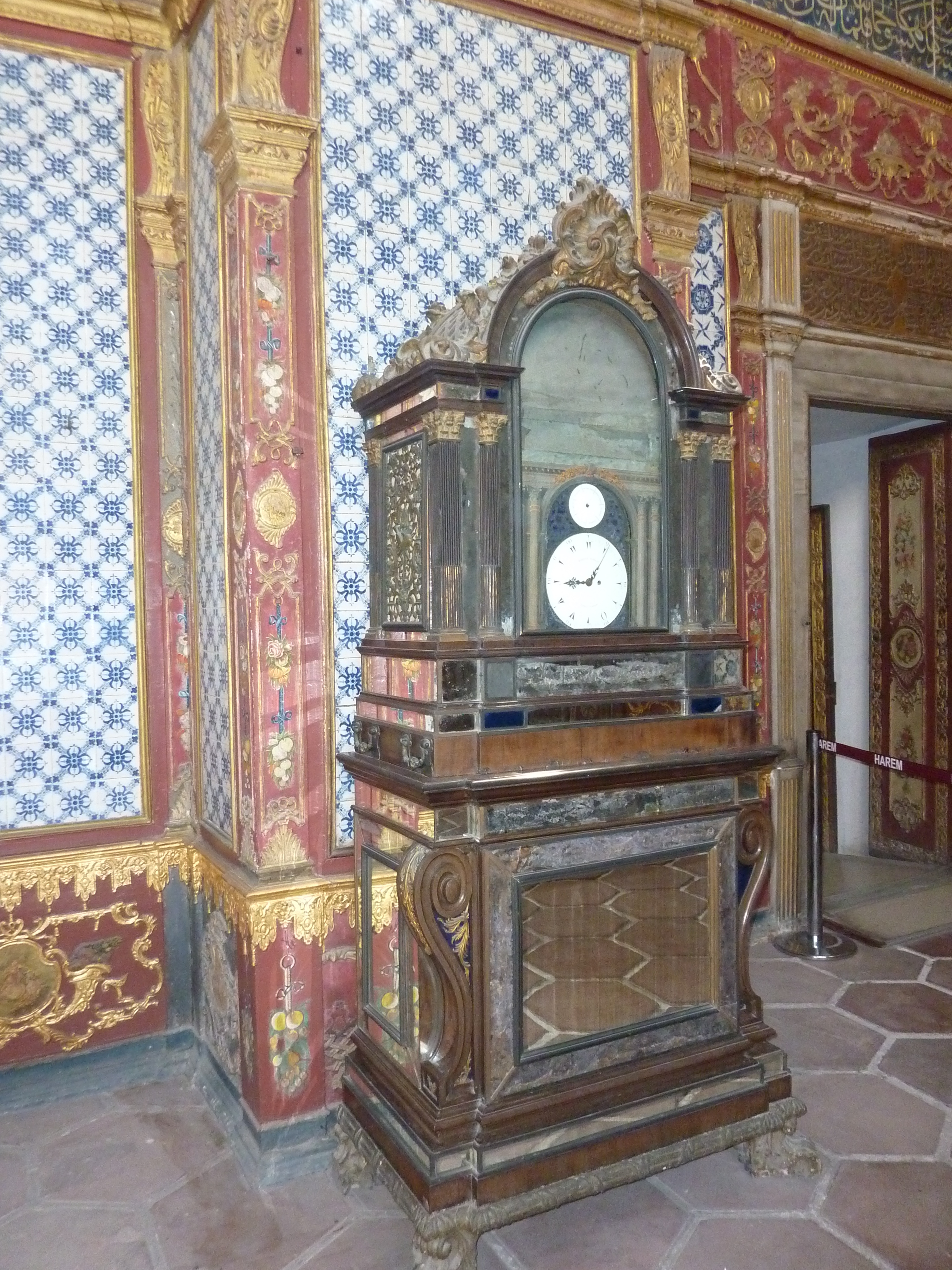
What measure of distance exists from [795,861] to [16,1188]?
3.51 metres

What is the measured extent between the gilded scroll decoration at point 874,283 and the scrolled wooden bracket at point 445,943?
3.59 metres

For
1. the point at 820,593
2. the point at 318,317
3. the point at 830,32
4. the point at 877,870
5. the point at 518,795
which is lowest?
the point at 877,870

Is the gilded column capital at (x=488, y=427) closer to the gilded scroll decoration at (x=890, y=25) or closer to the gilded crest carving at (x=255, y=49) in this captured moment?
the gilded crest carving at (x=255, y=49)

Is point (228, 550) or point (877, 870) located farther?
point (877, 870)

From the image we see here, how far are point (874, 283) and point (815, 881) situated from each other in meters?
3.02

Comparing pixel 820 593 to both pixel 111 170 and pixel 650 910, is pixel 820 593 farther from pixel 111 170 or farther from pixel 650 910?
pixel 111 170

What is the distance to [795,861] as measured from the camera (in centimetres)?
466

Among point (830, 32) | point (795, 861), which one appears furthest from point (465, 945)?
point (830, 32)

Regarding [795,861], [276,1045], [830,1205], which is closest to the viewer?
[830,1205]

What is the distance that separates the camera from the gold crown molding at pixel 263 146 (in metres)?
2.77

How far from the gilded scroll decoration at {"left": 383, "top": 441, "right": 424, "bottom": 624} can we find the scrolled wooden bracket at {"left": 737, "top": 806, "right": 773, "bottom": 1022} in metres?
1.14

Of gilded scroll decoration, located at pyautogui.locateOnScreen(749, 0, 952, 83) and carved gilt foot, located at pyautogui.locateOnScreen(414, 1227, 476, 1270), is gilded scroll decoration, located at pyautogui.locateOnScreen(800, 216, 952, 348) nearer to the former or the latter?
gilded scroll decoration, located at pyautogui.locateOnScreen(749, 0, 952, 83)

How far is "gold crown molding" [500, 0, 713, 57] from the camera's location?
10.7ft

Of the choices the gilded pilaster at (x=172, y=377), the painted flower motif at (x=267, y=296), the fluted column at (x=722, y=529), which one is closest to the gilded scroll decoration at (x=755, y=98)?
the fluted column at (x=722, y=529)
